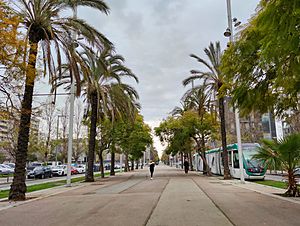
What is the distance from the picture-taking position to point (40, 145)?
140 ft

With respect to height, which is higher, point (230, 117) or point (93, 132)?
point (230, 117)

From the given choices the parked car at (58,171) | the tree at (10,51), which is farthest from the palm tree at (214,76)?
the parked car at (58,171)

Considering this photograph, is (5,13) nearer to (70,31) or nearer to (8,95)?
(8,95)

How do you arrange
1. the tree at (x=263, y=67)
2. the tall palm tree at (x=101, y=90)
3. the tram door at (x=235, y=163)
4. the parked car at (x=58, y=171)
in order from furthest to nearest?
the parked car at (x=58, y=171) < the tram door at (x=235, y=163) < the tall palm tree at (x=101, y=90) < the tree at (x=263, y=67)

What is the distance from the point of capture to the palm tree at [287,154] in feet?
38.9

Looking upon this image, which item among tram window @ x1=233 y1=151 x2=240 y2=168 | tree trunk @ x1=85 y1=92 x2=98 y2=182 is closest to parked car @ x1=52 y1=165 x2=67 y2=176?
tree trunk @ x1=85 y1=92 x2=98 y2=182

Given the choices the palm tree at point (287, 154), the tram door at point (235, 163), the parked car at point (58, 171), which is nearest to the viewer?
the palm tree at point (287, 154)

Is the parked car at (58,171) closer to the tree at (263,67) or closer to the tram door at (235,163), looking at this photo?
the tram door at (235,163)

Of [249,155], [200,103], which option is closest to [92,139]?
[200,103]

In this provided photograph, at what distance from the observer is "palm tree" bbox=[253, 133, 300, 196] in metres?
11.9

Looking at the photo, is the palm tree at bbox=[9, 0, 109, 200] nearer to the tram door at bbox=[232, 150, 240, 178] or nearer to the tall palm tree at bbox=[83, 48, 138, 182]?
the tall palm tree at bbox=[83, 48, 138, 182]

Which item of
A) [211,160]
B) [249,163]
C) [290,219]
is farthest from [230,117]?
[290,219]

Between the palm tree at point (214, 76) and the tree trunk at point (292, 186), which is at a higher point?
the palm tree at point (214, 76)

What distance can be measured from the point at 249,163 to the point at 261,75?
16.7 metres
